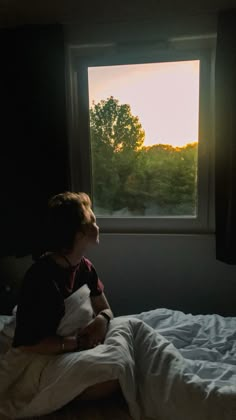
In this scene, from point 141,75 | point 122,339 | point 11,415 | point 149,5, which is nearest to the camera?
point 11,415

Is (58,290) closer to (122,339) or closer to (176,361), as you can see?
(122,339)

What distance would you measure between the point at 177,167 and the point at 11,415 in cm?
153

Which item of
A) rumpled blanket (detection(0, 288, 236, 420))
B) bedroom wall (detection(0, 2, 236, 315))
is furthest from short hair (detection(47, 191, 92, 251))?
bedroom wall (detection(0, 2, 236, 315))

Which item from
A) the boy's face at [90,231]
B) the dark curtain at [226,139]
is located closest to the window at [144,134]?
the dark curtain at [226,139]

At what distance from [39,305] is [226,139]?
4.27 feet

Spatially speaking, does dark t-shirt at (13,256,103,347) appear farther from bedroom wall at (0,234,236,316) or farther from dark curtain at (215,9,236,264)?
dark curtain at (215,9,236,264)

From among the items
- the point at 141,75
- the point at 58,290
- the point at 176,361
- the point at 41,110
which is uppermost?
the point at 141,75

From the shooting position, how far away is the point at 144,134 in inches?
83.4

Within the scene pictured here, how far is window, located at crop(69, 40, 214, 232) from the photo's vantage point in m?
2.04

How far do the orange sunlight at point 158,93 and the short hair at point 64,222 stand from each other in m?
1.00

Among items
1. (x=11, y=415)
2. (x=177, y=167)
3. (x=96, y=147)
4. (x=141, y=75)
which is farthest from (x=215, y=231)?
(x=11, y=415)

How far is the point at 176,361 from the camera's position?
43.5 inches

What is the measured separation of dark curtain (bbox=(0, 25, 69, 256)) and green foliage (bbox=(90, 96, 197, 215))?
27 cm

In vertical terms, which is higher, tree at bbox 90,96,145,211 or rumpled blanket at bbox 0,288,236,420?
tree at bbox 90,96,145,211
